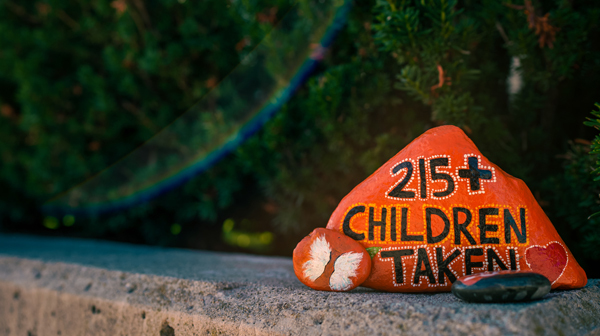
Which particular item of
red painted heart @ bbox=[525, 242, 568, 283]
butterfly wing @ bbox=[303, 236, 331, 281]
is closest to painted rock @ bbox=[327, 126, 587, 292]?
red painted heart @ bbox=[525, 242, 568, 283]

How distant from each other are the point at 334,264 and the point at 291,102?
4.06 feet

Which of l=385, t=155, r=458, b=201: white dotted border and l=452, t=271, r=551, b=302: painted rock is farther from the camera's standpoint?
l=385, t=155, r=458, b=201: white dotted border

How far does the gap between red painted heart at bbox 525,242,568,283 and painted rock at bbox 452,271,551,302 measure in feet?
0.54

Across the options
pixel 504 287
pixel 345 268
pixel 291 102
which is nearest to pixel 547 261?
pixel 504 287

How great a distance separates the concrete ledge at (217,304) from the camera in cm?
109

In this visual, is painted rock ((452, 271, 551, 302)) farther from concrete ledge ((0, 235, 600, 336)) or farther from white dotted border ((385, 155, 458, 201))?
white dotted border ((385, 155, 458, 201))

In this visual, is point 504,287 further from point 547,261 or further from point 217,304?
point 217,304

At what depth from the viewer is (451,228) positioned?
4.46ft

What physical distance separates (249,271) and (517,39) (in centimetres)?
168

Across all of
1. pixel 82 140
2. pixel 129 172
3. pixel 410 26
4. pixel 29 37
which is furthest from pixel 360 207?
pixel 29 37

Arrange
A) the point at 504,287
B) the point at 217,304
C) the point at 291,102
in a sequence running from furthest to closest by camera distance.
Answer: the point at 291,102 → the point at 217,304 → the point at 504,287

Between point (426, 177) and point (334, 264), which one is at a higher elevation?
point (426, 177)

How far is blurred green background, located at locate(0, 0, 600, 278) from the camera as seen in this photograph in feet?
5.71

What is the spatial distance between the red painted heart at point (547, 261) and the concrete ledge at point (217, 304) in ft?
0.22
